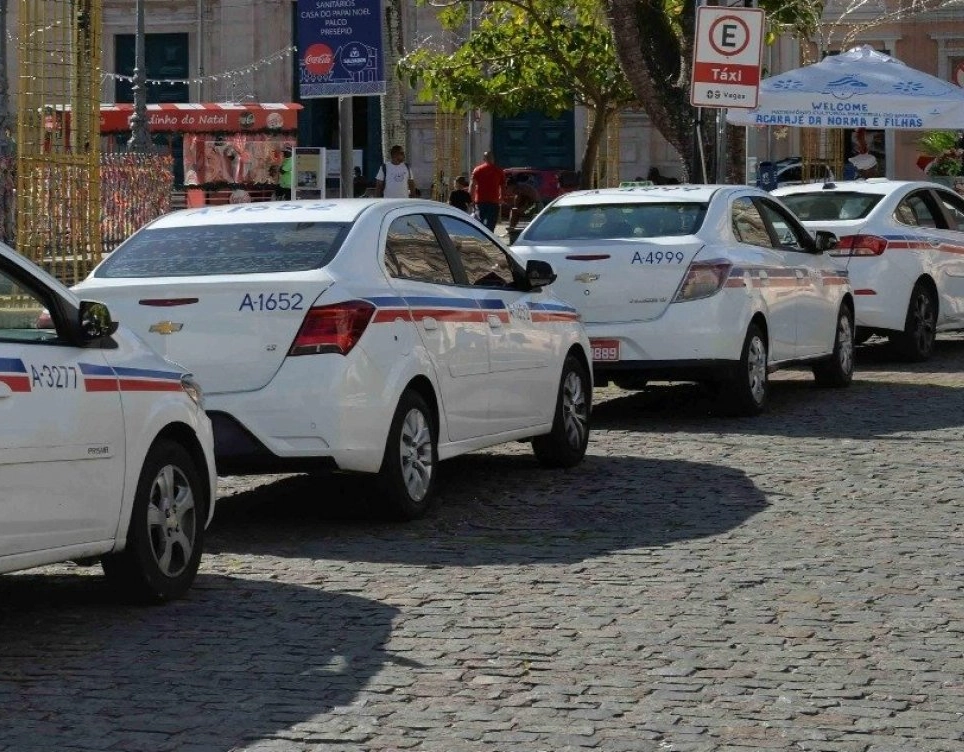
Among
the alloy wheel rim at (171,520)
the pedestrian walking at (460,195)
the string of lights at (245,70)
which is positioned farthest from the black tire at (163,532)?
the string of lights at (245,70)

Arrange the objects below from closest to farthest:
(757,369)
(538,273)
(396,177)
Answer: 1. (538,273)
2. (757,369)
3. (396,177)

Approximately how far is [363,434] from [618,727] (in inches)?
145

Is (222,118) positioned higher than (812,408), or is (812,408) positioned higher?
(222,118)

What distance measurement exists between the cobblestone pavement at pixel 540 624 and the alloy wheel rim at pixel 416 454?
210 mm

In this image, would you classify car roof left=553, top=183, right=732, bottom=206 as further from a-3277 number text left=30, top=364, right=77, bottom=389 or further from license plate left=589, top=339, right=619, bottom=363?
a-3277 number text left=30, top=364, right=77, bottom=389

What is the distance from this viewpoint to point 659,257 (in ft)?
45.8

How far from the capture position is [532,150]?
187ft

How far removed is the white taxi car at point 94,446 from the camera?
23.2 feet

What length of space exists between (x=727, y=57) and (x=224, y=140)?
2697 centimetres

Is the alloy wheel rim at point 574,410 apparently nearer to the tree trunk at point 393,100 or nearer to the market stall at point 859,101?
the market stall at point 859,101

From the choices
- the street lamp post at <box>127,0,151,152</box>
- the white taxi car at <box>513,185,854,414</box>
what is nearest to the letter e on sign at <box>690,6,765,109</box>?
the white taxi car at <box>513,185,854,414</box>

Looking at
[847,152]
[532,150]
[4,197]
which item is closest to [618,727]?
[4,197]

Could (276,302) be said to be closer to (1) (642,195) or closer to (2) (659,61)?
(1) (642,195)

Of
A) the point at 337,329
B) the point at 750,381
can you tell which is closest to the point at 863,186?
the point at 750,381
